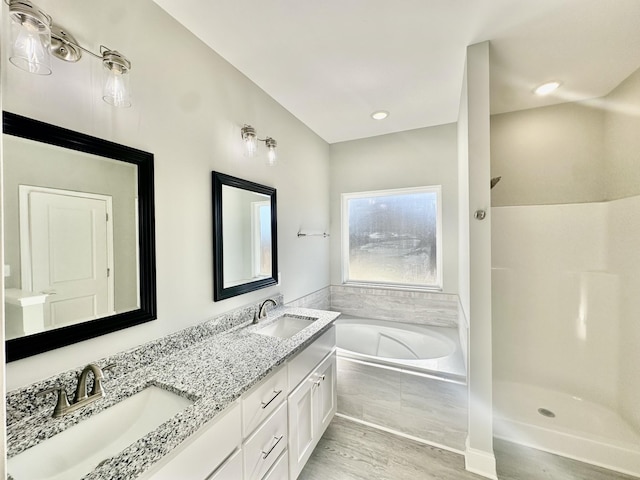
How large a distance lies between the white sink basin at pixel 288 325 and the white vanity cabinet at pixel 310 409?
20 cm

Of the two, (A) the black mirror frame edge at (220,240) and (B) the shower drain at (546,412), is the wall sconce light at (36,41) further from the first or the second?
(B) the shower drain at (546,412)

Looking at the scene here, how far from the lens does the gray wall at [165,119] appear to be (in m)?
Result: 1.06

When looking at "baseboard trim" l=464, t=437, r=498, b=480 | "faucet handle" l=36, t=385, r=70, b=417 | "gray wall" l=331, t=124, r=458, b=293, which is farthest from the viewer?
"gray wall" l=331, t=124, r=458, b=293

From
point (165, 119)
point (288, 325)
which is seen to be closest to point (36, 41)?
point (165, 119)

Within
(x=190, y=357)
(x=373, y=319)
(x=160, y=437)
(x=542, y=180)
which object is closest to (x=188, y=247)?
(x=190, y=357)

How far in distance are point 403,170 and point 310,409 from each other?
8.41 ft

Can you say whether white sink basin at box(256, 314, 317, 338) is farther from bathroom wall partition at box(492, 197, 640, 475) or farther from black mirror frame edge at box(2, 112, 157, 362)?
bathroom wall partition at box(492, 197, 640, 475)

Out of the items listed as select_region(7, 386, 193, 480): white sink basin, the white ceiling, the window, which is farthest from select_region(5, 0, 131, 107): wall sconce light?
the window

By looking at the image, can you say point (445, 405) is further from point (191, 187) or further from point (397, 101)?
point (397, 101)

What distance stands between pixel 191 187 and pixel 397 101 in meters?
1.91

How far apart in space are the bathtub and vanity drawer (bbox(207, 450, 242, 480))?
142 cm

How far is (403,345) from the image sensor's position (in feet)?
9.69

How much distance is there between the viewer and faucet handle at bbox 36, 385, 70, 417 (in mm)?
943

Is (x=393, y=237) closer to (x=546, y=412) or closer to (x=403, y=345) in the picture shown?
(x=403, y=345)
